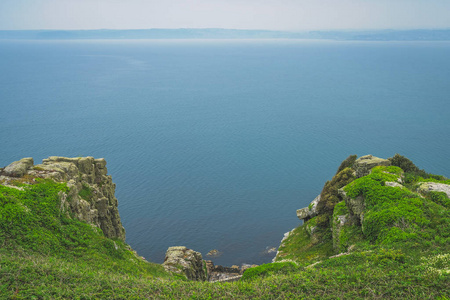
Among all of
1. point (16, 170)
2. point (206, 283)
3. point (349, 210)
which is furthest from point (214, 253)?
point (206, 283)

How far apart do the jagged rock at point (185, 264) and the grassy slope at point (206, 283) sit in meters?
9.61

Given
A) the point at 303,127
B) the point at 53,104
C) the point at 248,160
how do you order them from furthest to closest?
the point at 53,104 < the point at 303,127 < the point at 248,160

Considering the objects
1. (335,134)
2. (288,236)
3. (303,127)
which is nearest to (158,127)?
(303,127)

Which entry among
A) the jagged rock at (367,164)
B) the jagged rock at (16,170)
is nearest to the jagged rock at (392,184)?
the jagged rock at (367,164)

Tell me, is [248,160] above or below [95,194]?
below

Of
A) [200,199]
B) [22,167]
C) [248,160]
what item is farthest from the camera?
[248,160]

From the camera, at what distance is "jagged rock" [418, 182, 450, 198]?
34656 mm

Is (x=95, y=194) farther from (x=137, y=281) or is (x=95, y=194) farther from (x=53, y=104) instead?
(x=53, y=104)

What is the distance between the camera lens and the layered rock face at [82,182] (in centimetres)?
3528

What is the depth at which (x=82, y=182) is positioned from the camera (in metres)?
41.5

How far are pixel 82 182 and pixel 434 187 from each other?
126 ft

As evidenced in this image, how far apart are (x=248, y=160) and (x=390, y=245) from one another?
8374cm

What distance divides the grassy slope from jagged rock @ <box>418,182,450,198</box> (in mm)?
1103

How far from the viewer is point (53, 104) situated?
6407 inches
